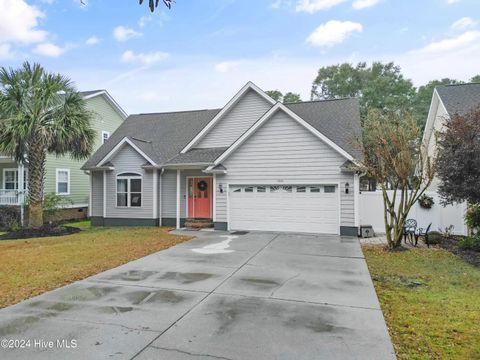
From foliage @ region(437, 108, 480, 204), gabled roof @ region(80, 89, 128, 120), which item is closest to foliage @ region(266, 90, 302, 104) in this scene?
gabled roof @ region(80, 89, 128, 120)

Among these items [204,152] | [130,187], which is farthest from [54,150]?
[204,152]

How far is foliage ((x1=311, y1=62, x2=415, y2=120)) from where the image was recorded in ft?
110

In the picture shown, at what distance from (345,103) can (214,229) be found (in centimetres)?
929

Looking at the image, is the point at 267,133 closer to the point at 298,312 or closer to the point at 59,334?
the point at 298,312

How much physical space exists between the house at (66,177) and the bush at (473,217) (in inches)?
703

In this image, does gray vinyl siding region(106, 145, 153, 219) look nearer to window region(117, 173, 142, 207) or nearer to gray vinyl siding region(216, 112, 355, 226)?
window region(117, 173, 142, 207)

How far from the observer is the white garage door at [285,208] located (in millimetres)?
13273

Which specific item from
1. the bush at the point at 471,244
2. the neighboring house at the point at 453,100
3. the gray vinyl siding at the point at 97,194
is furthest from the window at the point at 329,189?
the gray vinyl siding at the point at 97,194

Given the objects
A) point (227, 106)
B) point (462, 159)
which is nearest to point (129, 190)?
point (227, 106)

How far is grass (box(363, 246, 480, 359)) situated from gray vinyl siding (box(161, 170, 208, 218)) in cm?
936

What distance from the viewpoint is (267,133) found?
13.9m

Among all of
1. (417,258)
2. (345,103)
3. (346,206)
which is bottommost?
(417,258)

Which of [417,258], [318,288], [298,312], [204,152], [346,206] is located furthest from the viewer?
[204,152]

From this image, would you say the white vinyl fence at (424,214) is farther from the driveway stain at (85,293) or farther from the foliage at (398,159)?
the driveway stain at (85,293)
